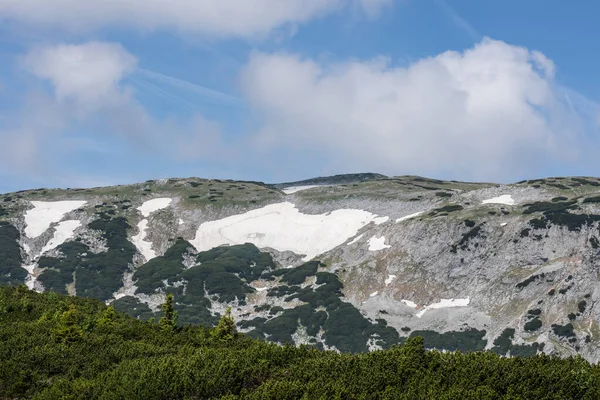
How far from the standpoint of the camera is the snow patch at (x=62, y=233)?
171875 millimetres

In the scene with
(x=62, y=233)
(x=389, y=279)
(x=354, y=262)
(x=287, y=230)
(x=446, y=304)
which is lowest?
(x=446, y=304)

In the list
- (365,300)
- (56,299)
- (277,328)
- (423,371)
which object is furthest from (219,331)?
(365,300)

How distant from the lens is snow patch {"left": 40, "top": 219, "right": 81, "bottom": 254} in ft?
564

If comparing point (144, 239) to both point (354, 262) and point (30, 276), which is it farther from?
point (354, 262)

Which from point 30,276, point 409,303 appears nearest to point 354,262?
point 409,303

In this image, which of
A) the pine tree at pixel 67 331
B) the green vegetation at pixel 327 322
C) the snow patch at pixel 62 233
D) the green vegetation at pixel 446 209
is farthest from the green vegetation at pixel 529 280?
the snow patch at pixel 62 233

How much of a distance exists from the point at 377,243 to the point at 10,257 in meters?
92.5

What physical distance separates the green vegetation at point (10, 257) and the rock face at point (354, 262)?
496mm

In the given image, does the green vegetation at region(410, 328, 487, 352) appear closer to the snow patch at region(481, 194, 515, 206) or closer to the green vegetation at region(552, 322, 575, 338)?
the green vegetation at region(552, 322, 575, 338)

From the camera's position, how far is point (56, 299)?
50.9m

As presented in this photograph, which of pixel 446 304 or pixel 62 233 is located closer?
pixel 446 304

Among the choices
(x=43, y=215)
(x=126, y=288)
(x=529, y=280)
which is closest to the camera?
(x=529, y=280)

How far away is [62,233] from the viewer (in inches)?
7037

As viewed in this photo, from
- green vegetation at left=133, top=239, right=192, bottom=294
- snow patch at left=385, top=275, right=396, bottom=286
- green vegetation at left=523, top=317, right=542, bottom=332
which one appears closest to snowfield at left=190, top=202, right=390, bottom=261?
green vegetation at left=133, top=239, right=192, bottom=294
